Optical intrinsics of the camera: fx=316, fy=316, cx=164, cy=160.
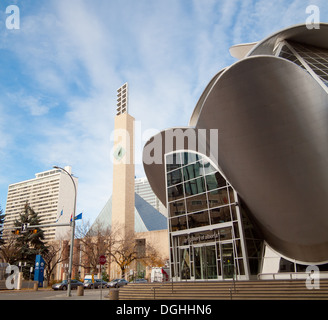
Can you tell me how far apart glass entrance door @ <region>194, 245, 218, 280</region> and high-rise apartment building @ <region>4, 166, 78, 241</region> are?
165481 millimetres

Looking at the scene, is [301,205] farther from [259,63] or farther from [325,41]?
[325,41]

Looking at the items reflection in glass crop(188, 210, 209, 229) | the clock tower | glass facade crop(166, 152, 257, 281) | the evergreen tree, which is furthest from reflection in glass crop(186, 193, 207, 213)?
the clock tower

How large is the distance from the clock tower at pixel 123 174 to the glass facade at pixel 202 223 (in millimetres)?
40536

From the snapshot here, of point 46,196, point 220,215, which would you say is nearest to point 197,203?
point 220,215

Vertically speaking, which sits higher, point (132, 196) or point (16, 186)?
point (16, 186)

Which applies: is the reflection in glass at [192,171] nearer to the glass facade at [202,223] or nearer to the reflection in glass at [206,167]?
the glass facade at [202,223]

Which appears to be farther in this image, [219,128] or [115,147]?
[115,147]

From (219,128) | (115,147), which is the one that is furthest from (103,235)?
(219,128)

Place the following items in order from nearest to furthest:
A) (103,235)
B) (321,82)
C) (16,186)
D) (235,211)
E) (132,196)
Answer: (321,82) → (235,211) → (103,235) → (132,196) → (16,186)

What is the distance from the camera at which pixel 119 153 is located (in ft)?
245

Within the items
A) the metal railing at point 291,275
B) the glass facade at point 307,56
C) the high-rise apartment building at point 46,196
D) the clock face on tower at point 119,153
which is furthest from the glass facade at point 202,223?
the high-rise apartment building at point 46,196

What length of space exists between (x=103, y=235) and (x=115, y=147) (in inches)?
999

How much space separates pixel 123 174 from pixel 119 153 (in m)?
5.68

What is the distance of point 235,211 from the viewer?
21.5m
